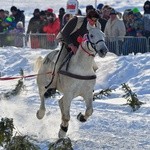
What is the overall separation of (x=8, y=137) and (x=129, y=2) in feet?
84.5

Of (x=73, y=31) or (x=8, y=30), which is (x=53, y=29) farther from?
(x=73, y=31)

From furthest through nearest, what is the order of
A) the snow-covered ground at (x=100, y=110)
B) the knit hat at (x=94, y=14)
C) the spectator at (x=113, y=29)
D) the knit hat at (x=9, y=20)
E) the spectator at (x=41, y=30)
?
1. the knit hat at (x=9, y=20)
2. the spectator at (x=41, y=30)
3. the spectator at (x=113, y=29)
4. the snow-covered ground at (x=100, y=110)
5. the knit hat at (x=94, y=14)

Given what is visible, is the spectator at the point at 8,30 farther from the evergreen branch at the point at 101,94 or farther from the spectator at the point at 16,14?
the evergreen branch at the point at 101,94

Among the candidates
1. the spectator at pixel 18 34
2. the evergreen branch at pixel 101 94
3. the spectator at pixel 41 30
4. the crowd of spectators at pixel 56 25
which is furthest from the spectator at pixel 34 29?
the evergreen branch at pixel 101 94

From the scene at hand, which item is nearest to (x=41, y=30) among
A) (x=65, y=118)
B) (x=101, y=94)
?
(x=101, y=94)

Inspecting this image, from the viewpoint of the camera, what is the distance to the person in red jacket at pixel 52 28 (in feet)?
58.0

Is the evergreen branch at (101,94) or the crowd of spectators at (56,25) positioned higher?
the crowd of spectators at (56,25)

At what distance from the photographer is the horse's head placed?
9047 mm

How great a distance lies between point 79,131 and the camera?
10.4 metres

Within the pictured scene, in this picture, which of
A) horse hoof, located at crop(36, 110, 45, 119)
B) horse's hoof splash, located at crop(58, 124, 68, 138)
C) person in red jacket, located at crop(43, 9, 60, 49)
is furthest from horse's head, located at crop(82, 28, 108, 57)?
person in red jacket, located at crop(43, 9, 60, 49)

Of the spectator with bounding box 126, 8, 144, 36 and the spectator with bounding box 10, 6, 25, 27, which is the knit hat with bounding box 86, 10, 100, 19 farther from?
the spectator with bounding box 10, 6, 25, 27

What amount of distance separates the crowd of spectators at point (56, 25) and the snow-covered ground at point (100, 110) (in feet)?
1.35

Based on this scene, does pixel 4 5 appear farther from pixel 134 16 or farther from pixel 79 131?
pixel 79 131

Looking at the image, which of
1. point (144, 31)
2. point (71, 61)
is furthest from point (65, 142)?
point (144, 31)
